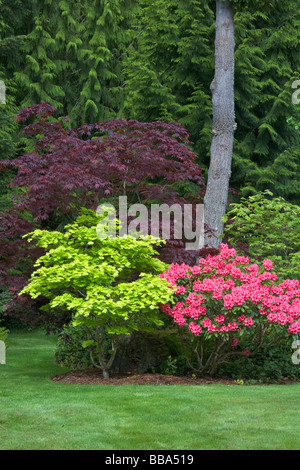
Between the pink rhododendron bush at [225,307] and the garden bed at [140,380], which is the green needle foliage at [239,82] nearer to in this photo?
the pink rhododendron bush at [225,307]

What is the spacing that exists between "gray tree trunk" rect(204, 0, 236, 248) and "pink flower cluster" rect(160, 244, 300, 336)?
4384 millimetres

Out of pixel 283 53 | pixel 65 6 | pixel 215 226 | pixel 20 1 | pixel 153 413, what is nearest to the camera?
pixel 153 413

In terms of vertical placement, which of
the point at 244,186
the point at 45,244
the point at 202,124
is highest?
the point at 202,124

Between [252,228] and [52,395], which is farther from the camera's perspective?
[252,228]

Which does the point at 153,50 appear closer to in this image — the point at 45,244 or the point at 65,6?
the point at 65,6

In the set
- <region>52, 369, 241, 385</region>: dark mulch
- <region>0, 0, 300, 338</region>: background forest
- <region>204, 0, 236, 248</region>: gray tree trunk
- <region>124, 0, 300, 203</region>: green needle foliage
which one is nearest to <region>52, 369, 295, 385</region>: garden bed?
<region>52, 369, 241, 385</region>: dark mulch

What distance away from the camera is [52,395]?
6.90 metres

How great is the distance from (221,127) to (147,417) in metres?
7.80

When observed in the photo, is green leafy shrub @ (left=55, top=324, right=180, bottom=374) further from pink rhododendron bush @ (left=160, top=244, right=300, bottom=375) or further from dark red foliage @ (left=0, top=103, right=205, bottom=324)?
dark red foliage @ (left=0, top=103, right=205, bottom=324)

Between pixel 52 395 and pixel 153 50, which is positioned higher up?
pixel 153 50

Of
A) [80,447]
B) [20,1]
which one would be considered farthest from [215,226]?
[20,1]

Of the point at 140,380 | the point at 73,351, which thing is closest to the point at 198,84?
the point at 73,351

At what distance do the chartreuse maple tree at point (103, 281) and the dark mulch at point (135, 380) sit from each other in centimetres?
21

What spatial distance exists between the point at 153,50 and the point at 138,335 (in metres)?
9.49
